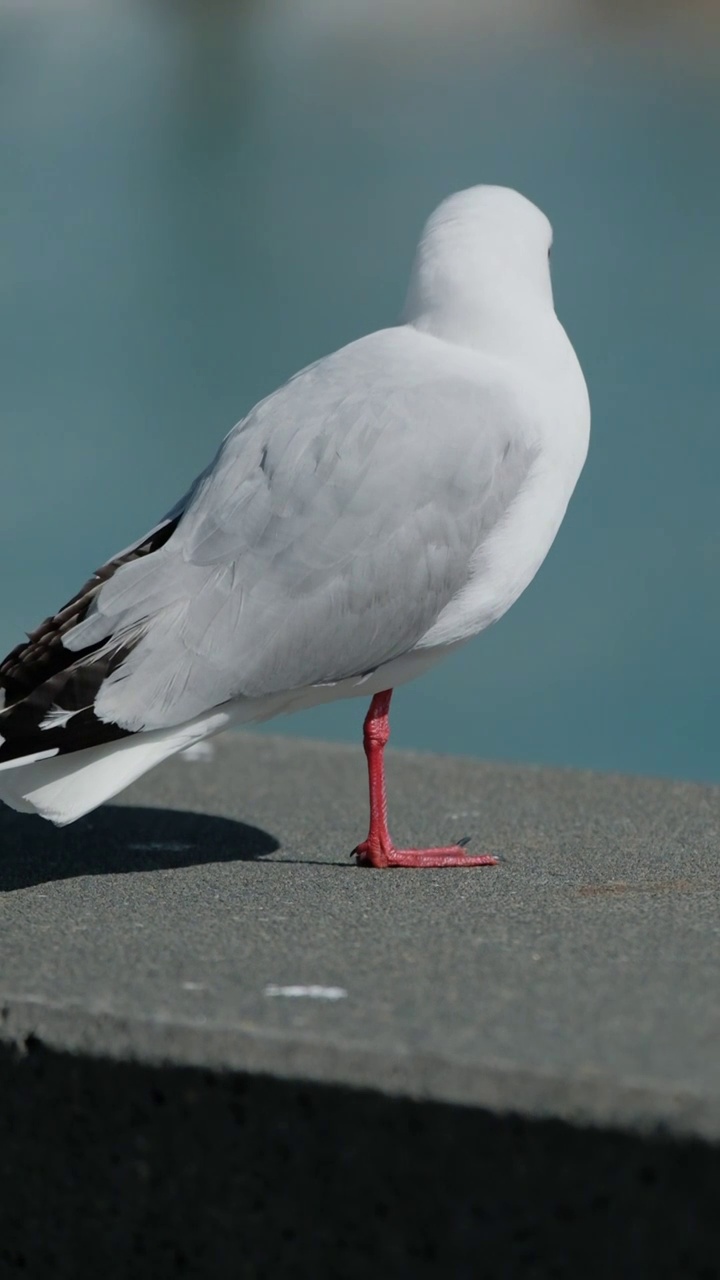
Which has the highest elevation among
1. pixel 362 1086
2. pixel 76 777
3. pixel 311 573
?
pixel 311 573

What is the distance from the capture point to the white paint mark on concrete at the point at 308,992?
1.35 metres

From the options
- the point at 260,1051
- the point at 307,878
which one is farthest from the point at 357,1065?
the point at 307,878

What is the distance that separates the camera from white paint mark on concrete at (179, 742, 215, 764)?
3.12 metres

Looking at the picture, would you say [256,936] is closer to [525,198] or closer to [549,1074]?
[549,1074]

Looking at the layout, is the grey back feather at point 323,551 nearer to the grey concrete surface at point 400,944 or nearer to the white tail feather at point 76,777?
the white tail feather at point 76,777

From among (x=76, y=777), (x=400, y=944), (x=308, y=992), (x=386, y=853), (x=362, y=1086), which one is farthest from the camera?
(x=386, y=853)

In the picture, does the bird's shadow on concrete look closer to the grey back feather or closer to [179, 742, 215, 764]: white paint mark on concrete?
the grey back feather

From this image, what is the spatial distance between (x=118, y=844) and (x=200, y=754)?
0.89 metres

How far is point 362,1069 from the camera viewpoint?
118cm

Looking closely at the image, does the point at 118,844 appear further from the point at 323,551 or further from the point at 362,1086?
the point at 362,1086

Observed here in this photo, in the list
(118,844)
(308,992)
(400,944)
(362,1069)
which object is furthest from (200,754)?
(362,1069)

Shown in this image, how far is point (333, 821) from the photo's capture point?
8.25 ft

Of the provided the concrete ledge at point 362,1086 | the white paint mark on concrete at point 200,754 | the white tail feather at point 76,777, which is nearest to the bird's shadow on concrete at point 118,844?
the white tail feather at point 76,777

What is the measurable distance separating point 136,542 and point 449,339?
537mm
